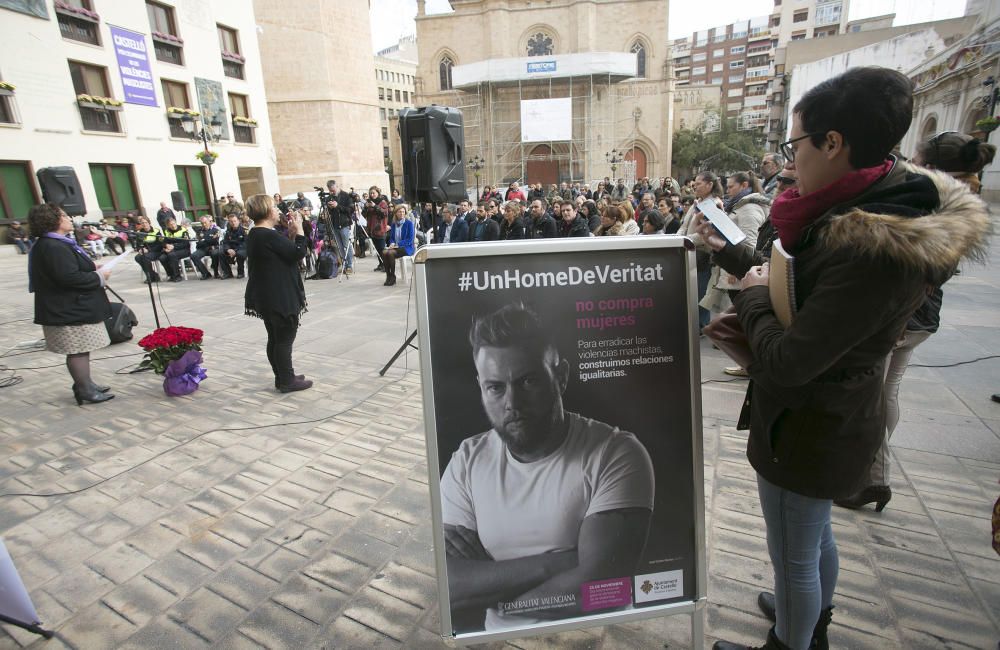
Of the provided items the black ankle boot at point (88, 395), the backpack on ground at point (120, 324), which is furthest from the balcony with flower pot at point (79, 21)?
the black ankle boot at point (88, 395)

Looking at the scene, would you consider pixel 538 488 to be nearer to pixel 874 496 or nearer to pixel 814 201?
pixel 814 201

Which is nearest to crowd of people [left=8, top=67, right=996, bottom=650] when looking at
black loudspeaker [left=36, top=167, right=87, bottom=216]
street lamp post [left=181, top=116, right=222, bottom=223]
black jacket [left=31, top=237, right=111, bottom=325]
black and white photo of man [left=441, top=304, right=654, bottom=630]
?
black and white photo of man [left=441, top=304, right=654, bottom=630]

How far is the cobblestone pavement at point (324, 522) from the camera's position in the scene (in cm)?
212

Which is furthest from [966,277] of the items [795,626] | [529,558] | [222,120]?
[222,120]

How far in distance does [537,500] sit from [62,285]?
469 cm

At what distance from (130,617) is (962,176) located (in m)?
4.74

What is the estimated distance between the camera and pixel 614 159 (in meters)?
40.6

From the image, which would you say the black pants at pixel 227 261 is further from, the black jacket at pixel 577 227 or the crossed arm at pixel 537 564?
the crossed arm at pixel 537 564

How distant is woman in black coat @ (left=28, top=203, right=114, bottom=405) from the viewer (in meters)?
4.20

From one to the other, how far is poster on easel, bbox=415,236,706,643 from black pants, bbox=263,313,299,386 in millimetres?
3457

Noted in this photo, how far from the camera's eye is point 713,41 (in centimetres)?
8006

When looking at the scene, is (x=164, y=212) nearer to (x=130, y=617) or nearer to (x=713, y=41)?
(x=130, y=617)

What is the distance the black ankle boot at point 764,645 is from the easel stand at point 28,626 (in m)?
2.68

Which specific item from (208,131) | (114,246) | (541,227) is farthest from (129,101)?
(541,227)
